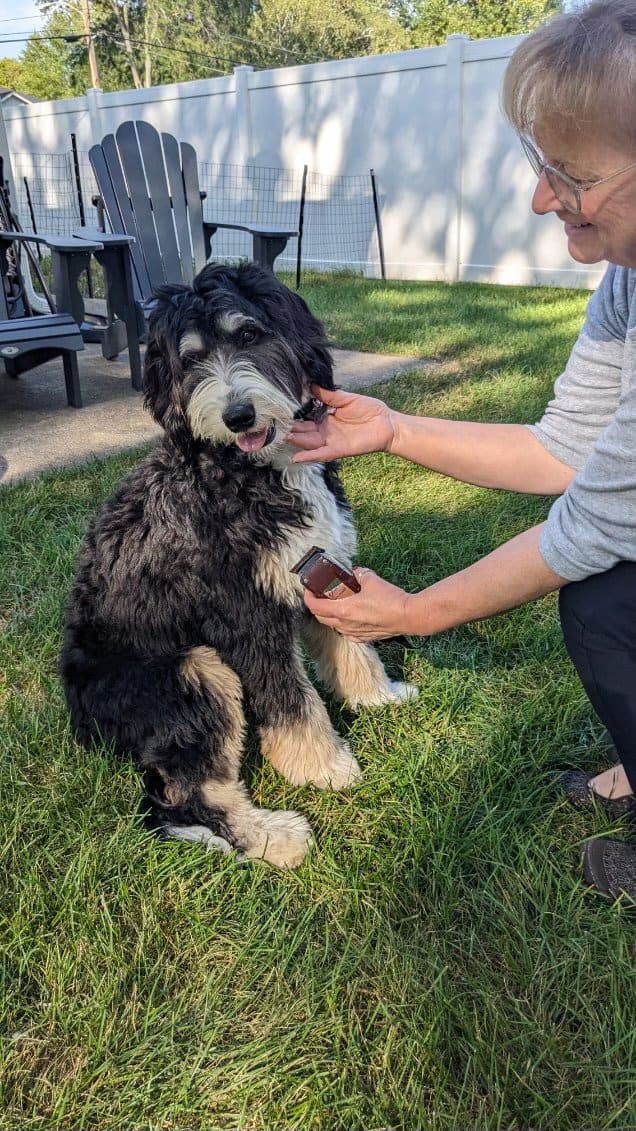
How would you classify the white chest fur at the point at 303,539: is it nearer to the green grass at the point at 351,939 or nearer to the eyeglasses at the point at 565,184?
the green grass at the point at 351,939

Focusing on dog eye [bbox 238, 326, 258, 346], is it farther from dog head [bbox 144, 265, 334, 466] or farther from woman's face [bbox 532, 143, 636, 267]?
woman's face [bbox 532, 143, 636, 267]

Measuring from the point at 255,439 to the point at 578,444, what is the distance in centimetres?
95

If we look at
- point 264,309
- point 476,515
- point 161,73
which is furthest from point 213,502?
point 161,73

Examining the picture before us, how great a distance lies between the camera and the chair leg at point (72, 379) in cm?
552

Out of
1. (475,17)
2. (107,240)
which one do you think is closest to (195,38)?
(475,17)

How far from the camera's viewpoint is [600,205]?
64.4 inches

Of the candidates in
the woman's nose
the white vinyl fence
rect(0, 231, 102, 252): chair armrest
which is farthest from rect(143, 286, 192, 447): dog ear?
the white vinyl fence

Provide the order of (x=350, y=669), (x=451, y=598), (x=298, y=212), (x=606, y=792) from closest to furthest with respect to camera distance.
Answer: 1. (x=451, y=598)
2. (x=606, y=792)
3. (x=350, y=669)
4. (x=298, y=212)

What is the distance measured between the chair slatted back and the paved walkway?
0.98m

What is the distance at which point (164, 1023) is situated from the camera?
1673mm

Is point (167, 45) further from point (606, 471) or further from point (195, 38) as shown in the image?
point (606, 471)

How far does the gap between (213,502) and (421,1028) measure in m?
1.34

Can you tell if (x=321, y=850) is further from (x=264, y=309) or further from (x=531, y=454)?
(x=264, y=309)

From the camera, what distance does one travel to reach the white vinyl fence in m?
11.5
